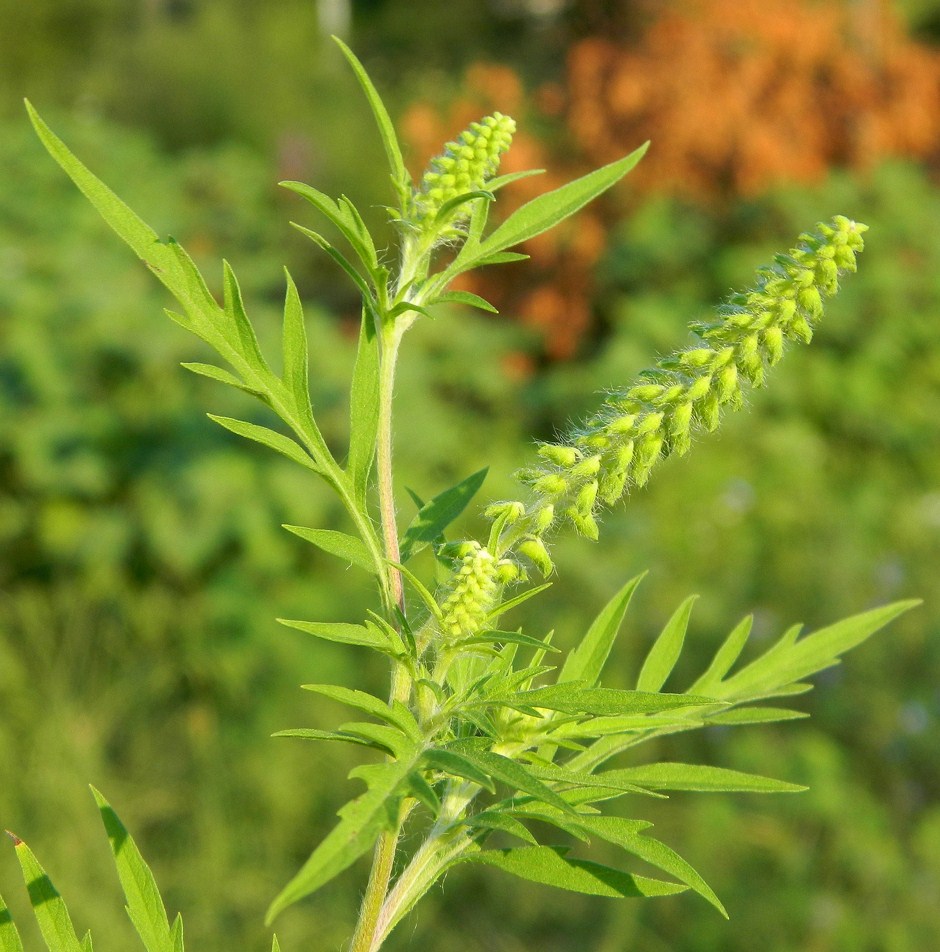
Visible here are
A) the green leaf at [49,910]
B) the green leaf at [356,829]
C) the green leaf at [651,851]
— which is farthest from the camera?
the green leaf at [49,910]

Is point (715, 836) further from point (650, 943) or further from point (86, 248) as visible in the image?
point (86, 248)

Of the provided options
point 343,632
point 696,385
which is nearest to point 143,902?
point 343,632

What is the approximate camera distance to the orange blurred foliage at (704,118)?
7059 millimetres

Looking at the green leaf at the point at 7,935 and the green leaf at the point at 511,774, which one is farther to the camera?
the green leaf at the point at 7,935

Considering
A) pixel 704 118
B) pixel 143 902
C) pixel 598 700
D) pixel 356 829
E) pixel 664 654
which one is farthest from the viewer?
pixel 704 118

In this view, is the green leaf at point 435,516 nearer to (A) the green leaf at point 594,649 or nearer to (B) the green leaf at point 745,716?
(A) the green leaf at point 594,649

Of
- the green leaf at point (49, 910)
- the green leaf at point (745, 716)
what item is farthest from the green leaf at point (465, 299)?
the green leaf at point (49, 910)

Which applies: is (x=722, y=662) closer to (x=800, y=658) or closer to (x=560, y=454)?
(x=800, y=658)

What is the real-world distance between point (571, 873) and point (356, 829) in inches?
8.6

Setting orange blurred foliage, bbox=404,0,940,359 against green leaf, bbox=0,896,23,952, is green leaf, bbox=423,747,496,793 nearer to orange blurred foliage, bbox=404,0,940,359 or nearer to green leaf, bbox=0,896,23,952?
green leaf, bbox=0,896,23,952

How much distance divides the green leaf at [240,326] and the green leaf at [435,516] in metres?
0.14

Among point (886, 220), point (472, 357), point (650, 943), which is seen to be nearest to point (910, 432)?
point (886, 220)

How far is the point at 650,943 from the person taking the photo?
3.50 metres

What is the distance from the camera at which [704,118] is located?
7047 millimetres
